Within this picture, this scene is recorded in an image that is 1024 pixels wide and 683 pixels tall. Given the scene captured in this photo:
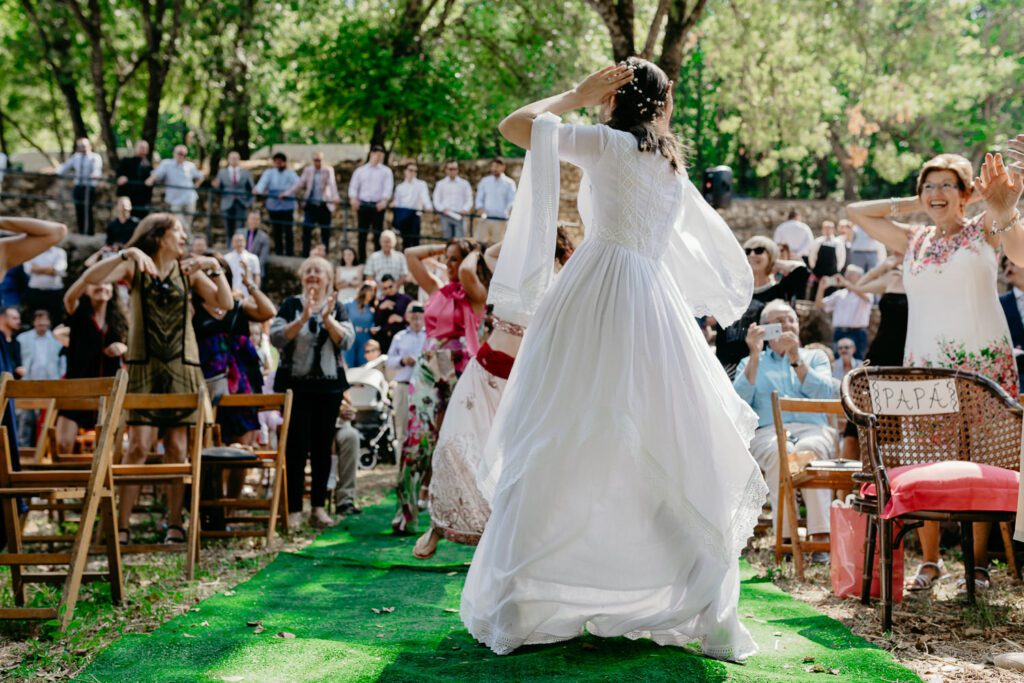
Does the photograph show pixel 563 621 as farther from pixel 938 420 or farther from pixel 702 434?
pixel 938 420

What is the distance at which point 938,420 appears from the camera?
552 cm

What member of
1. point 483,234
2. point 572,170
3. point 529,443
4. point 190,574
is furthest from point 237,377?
point 572,170

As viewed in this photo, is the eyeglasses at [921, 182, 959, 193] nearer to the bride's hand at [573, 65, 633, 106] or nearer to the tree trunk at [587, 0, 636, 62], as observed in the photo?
the bride's hand at [573, 65, 633, 106]

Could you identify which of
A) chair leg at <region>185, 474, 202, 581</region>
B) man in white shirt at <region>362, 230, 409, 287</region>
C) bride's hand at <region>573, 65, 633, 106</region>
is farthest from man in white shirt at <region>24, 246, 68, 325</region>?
bride's hand at <region>573, 65, 633, 106</region>

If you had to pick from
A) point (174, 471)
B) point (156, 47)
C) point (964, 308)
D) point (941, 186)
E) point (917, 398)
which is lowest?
point (174, 471)

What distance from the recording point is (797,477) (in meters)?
6.39

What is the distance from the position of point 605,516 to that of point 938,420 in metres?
2.23

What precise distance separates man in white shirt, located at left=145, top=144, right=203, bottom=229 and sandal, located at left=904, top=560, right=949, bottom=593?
14363 mm

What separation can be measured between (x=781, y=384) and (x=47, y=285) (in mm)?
10695

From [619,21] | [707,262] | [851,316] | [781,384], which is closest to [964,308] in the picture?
[707,262]

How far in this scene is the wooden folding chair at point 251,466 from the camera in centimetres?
717

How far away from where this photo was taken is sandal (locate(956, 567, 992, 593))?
5.81m

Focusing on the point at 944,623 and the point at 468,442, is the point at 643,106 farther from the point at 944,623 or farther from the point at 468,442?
the point at 468,442

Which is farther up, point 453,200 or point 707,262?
point 453,200
